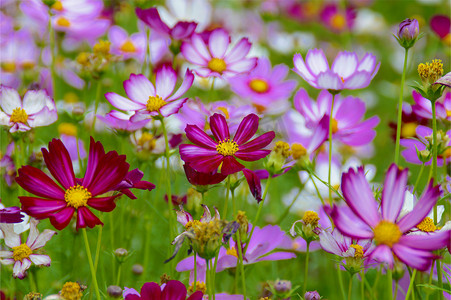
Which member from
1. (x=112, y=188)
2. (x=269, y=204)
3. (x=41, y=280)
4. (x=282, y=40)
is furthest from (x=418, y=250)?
(x=282, y=40)

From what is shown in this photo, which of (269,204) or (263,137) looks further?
(269,204)

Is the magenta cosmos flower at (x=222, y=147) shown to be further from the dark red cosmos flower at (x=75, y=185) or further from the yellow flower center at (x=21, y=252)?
the yellow flower center at (x=21, y=252)

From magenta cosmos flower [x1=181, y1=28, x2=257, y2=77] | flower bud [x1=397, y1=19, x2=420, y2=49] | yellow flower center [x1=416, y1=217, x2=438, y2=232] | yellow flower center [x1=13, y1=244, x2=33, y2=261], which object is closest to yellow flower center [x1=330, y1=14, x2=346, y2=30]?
magenta cosmos flower [x1=181, y1=28, x2=257, y2=77]

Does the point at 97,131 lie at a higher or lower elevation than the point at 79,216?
higher

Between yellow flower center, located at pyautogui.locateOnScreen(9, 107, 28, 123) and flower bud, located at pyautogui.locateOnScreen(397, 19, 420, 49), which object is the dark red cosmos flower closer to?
yellow flower center, located at pyautogui.locateOnScreen(9, 107, 28, 123)

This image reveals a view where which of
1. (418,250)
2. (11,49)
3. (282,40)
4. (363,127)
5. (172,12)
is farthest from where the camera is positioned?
(282,40)

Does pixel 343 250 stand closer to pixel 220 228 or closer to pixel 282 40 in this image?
pixel 220 228

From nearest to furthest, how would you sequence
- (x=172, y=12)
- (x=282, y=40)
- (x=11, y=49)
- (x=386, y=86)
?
(x=172, y=12) → (x=11, y=49) → (x=282, y=40) → (x=386, y=86)
